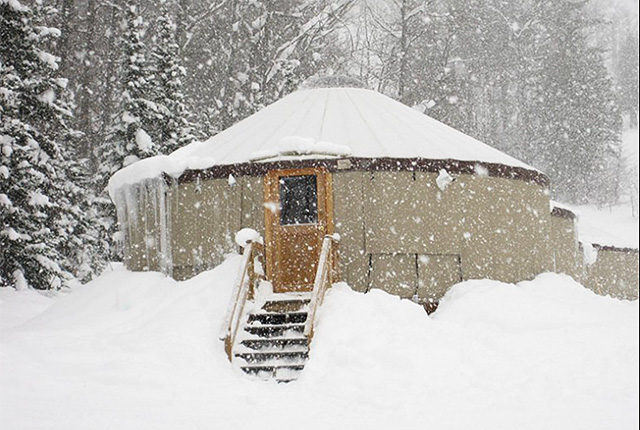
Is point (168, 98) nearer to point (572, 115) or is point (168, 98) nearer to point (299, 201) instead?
point (299, 201)

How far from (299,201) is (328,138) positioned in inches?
35.3

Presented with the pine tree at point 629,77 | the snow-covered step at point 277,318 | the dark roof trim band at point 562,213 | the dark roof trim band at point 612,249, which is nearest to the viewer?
the snow-covered step at point 277,318

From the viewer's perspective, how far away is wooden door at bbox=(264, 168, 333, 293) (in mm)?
7758

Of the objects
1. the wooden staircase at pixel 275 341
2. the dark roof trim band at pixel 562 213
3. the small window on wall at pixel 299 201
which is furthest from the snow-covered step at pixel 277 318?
the dark roof trim band at pixel 562 213

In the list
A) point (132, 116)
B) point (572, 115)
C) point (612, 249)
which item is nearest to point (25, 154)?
point (132, 116)

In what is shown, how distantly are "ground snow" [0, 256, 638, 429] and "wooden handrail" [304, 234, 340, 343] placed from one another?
121 mm

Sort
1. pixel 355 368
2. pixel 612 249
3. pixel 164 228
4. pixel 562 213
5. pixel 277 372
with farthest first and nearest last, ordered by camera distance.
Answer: pixel 612 249 < pixel 562 213 < pixel 164 228 < pixel 277 372 < pixel 355 368

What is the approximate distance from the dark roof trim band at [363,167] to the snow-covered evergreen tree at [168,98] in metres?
6.24

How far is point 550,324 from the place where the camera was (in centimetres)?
694

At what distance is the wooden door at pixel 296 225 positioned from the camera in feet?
25.5

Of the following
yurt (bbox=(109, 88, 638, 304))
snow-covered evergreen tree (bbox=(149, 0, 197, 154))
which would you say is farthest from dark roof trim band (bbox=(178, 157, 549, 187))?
snow-covered evergreen tree (bbox=(149, 0, 197, 154))

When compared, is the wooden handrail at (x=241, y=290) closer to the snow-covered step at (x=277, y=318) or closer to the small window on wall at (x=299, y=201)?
the snow-covered step at (x=277, y=318)

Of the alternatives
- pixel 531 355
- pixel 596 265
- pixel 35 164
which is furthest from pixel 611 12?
pixel 531 355

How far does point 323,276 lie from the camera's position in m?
6.87
